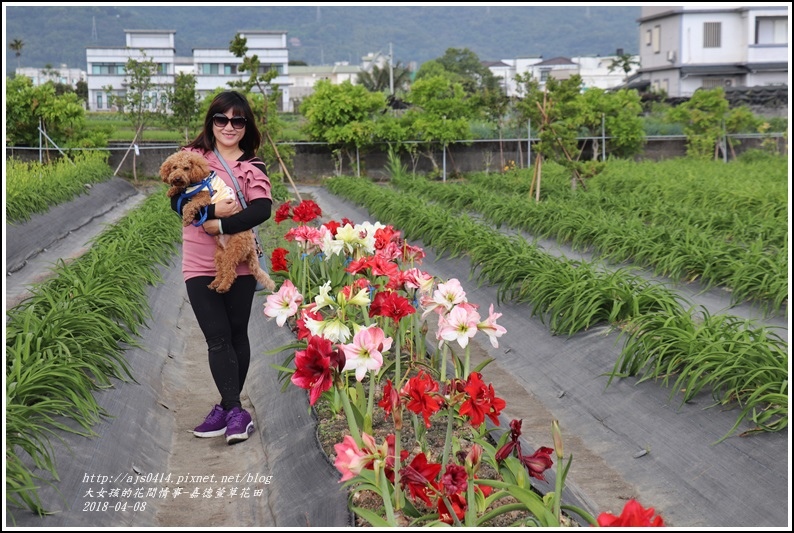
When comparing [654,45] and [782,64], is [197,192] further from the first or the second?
[654,45]

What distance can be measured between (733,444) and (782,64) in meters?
39.8

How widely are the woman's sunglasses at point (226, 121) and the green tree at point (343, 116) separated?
17.0 meters

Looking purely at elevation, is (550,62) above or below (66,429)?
above

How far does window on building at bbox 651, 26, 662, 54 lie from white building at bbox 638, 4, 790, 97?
452mm

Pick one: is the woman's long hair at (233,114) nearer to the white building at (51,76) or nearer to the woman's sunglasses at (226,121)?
the woman's sunglasses at (226,121)

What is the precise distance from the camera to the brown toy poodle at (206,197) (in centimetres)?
418

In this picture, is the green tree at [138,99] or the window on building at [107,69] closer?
the green tree at [138,99]

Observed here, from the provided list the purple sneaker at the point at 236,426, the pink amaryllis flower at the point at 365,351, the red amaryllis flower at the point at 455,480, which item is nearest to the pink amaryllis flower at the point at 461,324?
the pink amaryllis flower at the point at 365,351

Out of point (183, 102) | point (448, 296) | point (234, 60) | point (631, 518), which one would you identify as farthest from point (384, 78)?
point (631, 518)

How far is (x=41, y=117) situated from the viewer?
67.4ft

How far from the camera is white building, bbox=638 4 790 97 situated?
39688mm

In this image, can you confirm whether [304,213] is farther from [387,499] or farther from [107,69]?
[107,69]

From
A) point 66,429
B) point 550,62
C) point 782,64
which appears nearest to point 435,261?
point 66,429

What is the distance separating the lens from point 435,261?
9.29 metres
